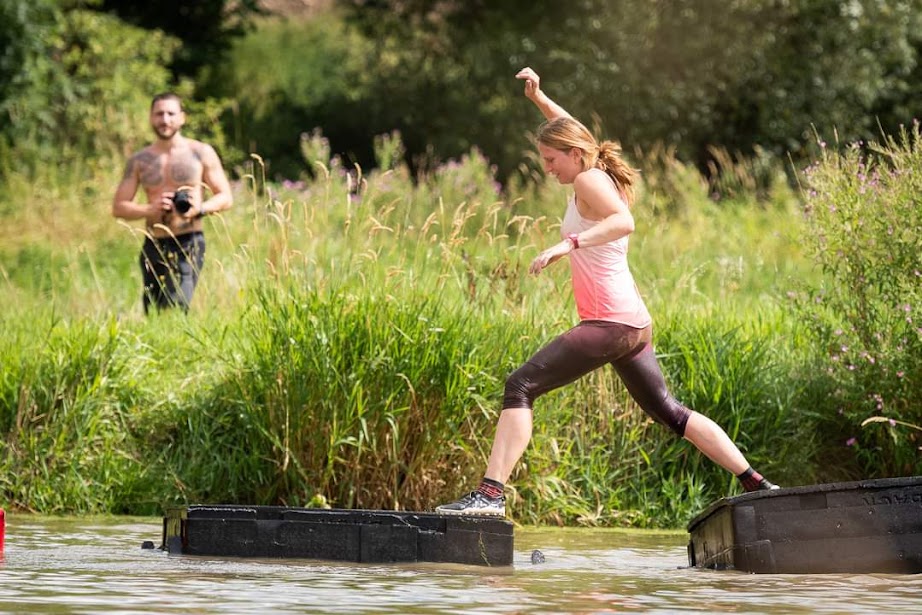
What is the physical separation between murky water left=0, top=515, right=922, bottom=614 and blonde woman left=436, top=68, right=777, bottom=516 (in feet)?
1.69

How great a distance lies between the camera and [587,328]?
7.60 meters

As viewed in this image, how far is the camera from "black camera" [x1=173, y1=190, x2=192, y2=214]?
1130cm

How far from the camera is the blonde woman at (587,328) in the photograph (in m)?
7.57

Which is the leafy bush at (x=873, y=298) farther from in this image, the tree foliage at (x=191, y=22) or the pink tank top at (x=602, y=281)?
the tree foliage at (x=191, y=22)

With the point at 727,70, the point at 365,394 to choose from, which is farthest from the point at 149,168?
the point at 727,70

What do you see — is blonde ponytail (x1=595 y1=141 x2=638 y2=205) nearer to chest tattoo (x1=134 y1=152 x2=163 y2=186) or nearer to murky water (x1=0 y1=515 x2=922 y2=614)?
murky water (x1=0 y1=515 x2=922 y2=614)

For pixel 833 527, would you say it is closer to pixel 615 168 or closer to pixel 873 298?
pixel 615 168

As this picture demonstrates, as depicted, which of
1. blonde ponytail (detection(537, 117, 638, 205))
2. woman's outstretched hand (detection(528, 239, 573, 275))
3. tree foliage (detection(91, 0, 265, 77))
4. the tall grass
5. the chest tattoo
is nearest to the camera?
woman's outstretched hand (detection(528, 239, 573, 275))

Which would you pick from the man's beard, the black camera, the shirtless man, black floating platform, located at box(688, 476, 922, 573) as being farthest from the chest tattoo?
black floating platform, located at box(688, 476, 922, 573)

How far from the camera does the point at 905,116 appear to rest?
23.9 meters

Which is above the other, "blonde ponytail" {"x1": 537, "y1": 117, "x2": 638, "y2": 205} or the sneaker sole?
"blonde ponytail" {"x1": 537, "y1": 117, "x2": 638, "y2": 205}

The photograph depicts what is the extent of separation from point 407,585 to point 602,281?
5.63 ft

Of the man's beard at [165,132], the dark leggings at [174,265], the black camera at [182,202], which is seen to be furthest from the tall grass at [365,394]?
the man's beard at [165,132]

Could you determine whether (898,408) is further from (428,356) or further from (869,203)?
(428,356)
